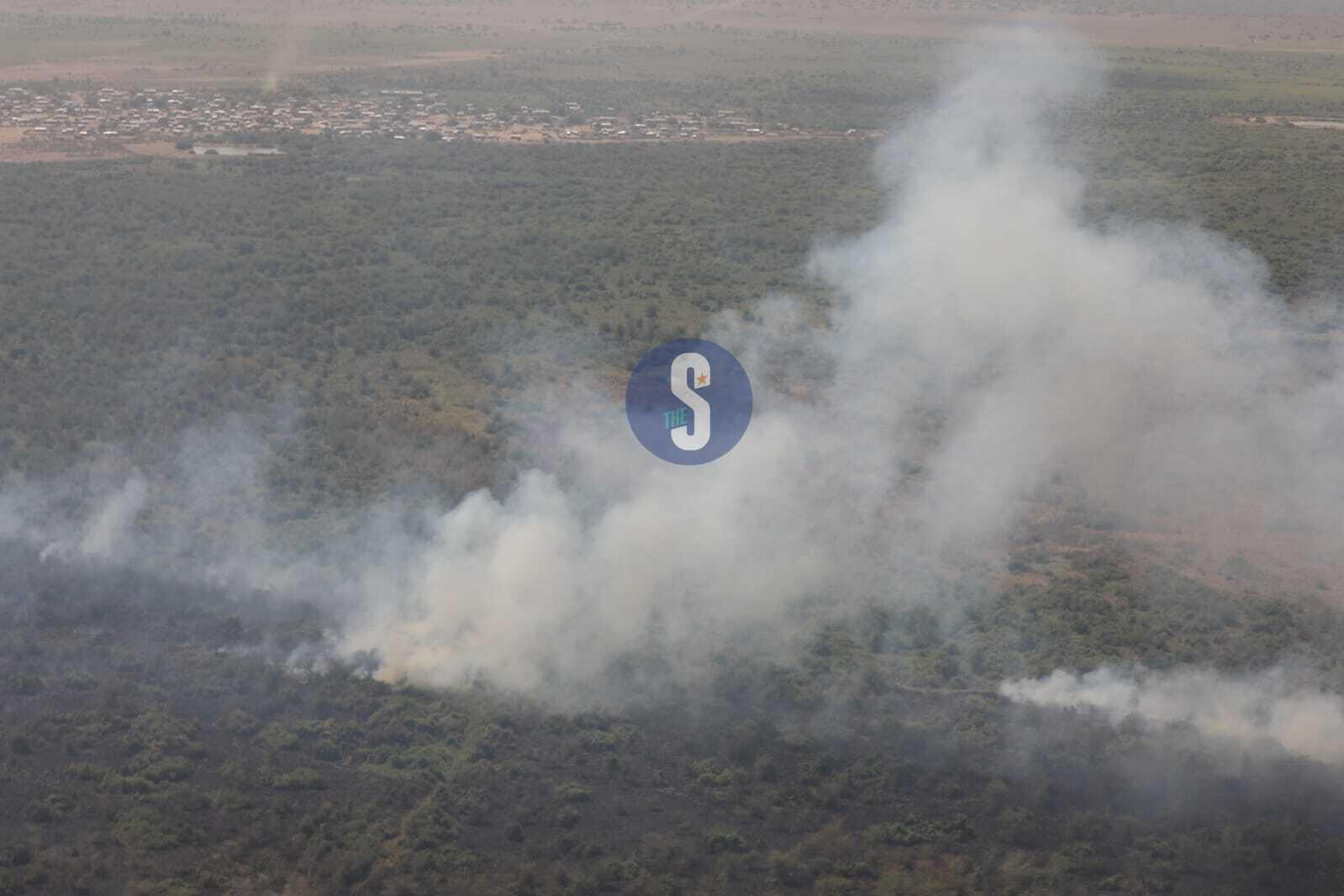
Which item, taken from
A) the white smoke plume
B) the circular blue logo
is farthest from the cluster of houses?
the white smoke plume

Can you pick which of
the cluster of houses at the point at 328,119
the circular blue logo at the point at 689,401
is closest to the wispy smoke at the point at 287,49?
the cluster of houses at the point at 328,119

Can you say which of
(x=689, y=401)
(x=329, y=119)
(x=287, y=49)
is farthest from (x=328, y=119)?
(x=689, y=401)

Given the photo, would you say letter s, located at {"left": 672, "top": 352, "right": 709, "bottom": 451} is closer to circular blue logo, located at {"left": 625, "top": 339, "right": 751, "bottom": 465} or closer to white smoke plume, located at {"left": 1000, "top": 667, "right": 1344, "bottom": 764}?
circular blue logo, located at {"left": 625, "top": 339, "right": 751, "bottom": 465}

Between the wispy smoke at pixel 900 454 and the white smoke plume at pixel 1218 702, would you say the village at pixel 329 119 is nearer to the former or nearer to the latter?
the wispy smoke at pixel 900 454

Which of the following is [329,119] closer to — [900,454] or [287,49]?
[287,49]

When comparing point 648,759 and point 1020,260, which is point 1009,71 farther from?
point 648,759

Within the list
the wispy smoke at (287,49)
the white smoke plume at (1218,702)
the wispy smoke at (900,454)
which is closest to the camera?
the white smoke plume at (1218,702)
